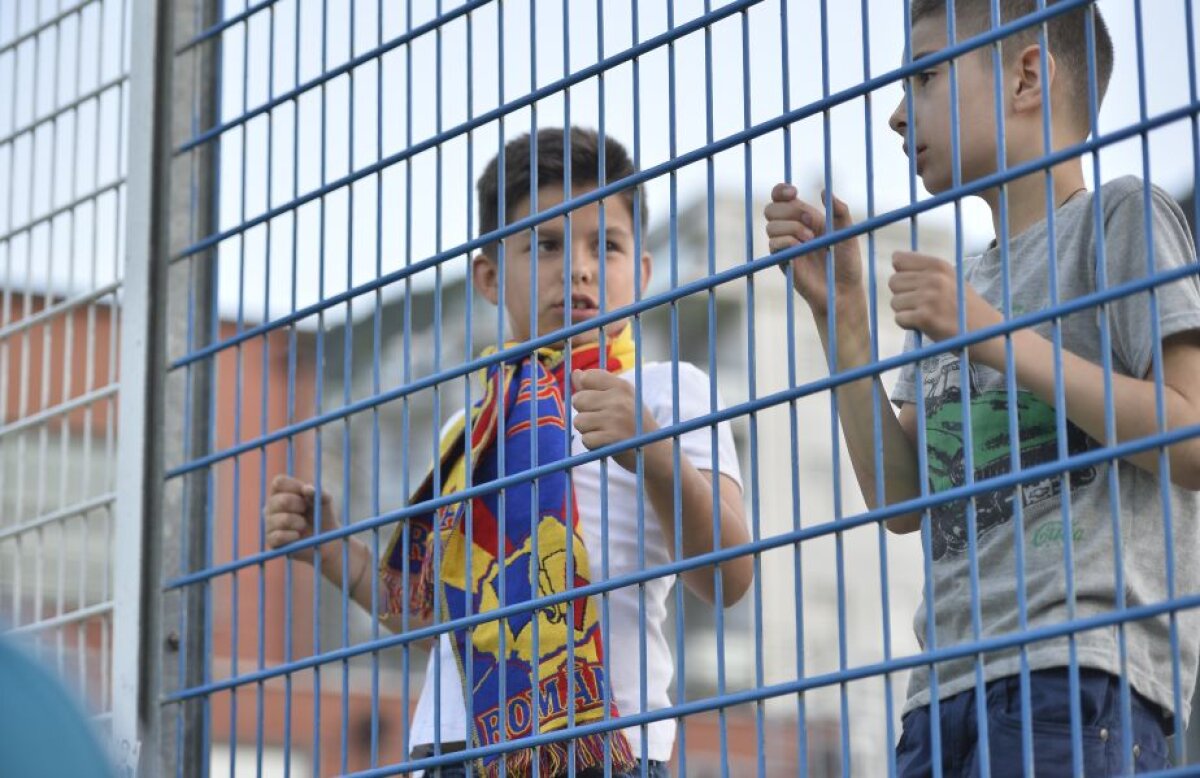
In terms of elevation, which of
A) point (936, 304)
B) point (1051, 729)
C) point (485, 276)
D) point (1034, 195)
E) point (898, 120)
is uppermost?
point (485, 276)

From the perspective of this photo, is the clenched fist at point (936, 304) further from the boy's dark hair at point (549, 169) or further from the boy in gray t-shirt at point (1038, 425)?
the boy's dark hair at point (549, 169)

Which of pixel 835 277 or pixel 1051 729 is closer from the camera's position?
pixel 1051 729

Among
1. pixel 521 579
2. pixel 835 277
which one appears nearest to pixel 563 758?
pixel 521 579

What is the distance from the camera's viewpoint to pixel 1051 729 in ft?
7.74

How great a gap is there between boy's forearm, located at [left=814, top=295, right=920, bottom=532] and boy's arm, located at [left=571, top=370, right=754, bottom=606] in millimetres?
183

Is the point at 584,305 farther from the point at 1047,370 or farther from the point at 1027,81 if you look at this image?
the point at 1047,370

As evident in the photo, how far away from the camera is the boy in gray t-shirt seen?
2.30 m

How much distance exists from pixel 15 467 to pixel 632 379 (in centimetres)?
126

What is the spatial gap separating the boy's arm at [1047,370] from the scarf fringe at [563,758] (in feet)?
2.29

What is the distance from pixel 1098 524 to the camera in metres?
2.45

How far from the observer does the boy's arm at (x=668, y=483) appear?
Answer: 2672 millimetres

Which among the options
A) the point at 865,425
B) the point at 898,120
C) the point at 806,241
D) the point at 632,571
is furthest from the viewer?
the point at 632,571

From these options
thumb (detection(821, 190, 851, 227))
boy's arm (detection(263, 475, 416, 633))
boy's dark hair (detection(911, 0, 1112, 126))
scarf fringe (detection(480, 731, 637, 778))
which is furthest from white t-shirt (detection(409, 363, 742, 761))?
boy's dark hair (detection(911, 0, 1112, 126))

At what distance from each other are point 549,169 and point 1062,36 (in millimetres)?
1029
